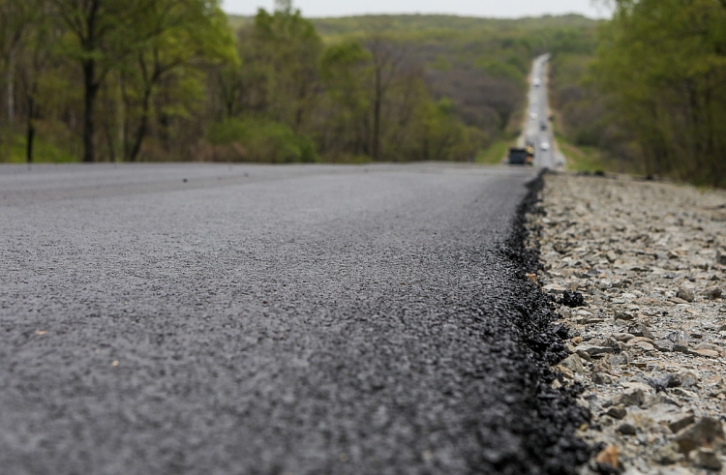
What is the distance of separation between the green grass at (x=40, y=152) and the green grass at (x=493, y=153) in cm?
4063

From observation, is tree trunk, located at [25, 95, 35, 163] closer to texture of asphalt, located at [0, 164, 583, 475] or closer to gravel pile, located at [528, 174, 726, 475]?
texture of asphalt, located at [0, 164, 583, 475]

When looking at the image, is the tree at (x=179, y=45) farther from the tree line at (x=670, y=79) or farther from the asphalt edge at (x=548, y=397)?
the asphalt edge at (x=548, y=397)

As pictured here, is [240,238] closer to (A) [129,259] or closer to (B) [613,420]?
(A) [129,259]

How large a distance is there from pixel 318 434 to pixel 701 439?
0.94 meters

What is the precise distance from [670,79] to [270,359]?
21.5 meters

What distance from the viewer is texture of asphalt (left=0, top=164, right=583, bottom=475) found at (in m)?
1.05

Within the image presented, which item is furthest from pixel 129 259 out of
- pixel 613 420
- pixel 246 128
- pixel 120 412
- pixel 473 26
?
pixel 473 26

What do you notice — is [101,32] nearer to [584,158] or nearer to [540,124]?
[584,158]

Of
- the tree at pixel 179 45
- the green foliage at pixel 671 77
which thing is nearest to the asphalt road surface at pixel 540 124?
the green foliage at pixel 671 77

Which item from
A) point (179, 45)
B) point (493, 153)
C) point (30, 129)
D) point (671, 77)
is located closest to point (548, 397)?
point (671, 77)

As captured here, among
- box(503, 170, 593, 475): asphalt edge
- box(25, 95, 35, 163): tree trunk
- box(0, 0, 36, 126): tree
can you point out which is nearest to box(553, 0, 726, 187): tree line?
box(503, 170, 593, 475): asphalt edge

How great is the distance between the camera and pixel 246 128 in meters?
26.4

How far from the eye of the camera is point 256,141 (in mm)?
25109

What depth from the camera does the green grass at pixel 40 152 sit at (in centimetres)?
2256
